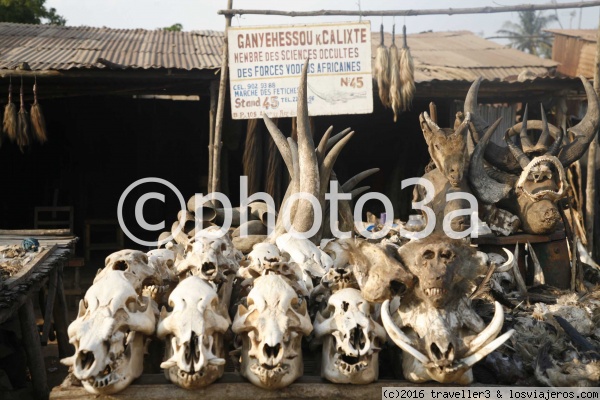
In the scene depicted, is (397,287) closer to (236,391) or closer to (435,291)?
(435,291)

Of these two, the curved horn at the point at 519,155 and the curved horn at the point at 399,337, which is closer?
the curved horn at the point at 399,337

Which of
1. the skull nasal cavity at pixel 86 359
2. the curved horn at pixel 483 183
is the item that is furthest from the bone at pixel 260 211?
the skull nasal cavity at pixel 86 359

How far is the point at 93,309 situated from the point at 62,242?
11.2 feet

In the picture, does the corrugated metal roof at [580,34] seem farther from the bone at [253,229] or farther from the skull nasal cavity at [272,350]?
the skull nasal cavity at [272,350]

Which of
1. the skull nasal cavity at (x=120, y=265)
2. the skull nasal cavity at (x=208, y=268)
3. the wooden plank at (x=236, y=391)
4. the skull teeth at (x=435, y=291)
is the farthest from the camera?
the skull nasal cavity at (x=208, y=268)

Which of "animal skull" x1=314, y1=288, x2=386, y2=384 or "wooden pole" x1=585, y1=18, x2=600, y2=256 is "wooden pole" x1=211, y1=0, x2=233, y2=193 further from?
"animal skull" x1=314, y1=288, x2=386, y2=384

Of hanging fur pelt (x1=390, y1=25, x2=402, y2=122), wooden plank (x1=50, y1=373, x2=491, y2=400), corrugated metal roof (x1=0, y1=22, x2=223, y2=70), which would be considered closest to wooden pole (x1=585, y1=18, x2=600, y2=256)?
hanging fur pelt (x1=390, y1=25, x2=402, y2=122)

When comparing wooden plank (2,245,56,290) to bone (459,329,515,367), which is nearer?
bone (459,329,515,367)

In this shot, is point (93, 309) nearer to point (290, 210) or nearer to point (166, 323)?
point (166, 323)

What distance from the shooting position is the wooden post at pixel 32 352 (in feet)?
16.6

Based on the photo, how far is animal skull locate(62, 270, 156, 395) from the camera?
2873mm

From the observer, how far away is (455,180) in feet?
16.5

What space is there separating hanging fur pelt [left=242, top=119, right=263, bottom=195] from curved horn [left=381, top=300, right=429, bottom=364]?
5.38 metres

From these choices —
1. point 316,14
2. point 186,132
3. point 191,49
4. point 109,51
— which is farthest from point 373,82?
point 186,132
